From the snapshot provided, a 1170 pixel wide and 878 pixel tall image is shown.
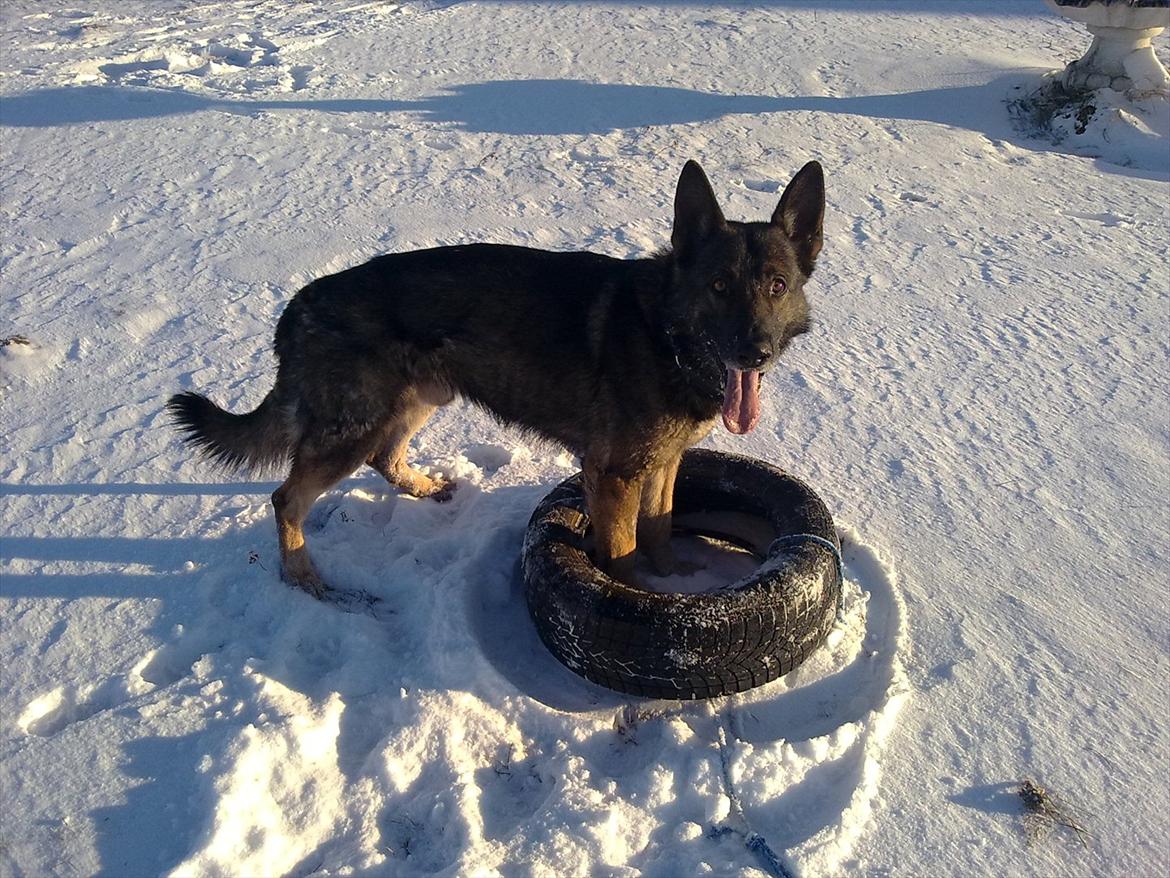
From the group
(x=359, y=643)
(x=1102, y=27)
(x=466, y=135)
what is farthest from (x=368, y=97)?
(x=1102, y=27)

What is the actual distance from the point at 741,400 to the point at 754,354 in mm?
233

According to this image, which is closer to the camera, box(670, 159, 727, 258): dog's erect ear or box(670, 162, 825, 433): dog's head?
box(670, 162, 825, 433): dog's head

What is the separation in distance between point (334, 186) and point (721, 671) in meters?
6.06

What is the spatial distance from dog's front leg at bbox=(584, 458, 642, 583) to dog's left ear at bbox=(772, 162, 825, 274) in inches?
49.7

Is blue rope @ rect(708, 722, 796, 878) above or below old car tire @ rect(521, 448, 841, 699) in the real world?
below

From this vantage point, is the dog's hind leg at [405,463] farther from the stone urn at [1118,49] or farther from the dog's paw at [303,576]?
the stone urn at [1118,49]

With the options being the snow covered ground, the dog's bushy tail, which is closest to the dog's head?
the snow covered ground

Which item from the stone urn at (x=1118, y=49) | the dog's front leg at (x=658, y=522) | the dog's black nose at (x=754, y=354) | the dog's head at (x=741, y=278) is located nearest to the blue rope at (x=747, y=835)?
the dog's front leg at (x=658, y=522)

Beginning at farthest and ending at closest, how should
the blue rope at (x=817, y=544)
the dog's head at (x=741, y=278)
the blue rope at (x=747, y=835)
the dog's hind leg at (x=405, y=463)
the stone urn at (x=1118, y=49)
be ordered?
the stone urn at (x=1118, y=49) → the dog's hind leg at (x=405, y=463) → the blue rope at (x=817, y=544) → the dog's head at (x=741, y=278) → the blue rope at (x=747, y=835)

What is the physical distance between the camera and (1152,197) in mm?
7984

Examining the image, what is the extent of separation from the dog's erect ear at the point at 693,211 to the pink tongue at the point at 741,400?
612 millimetres

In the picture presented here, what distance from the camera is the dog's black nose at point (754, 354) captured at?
332 centimetres

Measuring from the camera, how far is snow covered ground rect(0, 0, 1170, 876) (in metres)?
2.90

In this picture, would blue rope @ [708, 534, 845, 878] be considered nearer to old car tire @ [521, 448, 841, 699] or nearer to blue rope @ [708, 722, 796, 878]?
blue rope @ [708, 722, 796, 878]
